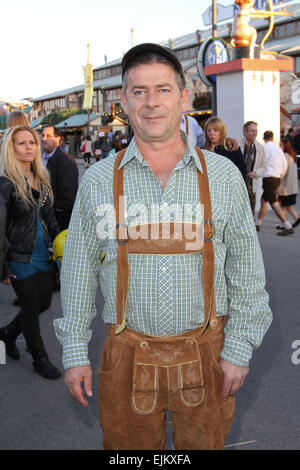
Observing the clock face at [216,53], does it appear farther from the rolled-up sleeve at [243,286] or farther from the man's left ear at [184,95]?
the rolled-up sleeve at [243,286]

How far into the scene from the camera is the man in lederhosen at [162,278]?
74.2 inches

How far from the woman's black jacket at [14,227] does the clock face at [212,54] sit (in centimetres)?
1037

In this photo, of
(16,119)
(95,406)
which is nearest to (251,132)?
(16,119)

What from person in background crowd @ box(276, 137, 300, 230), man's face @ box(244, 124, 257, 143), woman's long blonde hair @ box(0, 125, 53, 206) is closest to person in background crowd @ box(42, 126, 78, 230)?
woman's long blonde hair @ box(0, 125, 53, 206)

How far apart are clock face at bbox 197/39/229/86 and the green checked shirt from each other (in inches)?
471

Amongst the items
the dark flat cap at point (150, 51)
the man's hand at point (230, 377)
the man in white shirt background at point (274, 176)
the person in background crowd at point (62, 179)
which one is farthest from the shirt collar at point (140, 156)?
the man in white shirt background at point (274, 176)

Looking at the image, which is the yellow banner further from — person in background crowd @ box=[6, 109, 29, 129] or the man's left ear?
the man's left ear

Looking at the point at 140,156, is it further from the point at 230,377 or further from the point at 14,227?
the point at 14,227

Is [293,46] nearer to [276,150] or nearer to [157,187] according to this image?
[276,150]

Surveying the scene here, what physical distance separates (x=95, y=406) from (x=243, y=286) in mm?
2012

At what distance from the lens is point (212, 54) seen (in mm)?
13375

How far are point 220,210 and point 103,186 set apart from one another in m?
0.46
